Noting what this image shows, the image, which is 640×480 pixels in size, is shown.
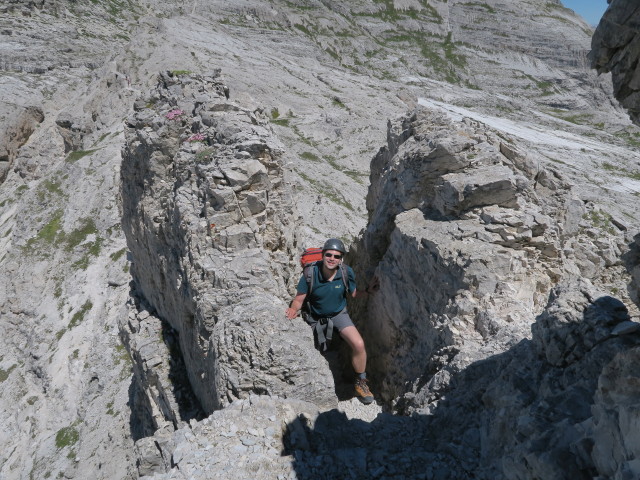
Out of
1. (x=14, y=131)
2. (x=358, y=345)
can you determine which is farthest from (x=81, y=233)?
(x=358, y=345)

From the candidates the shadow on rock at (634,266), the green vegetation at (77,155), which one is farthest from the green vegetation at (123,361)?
the shadow on rock at (634,266)

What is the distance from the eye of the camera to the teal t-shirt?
1161cm

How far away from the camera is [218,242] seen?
12258 mm

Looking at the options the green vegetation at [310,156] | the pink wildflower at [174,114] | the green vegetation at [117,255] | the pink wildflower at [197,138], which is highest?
the pink wildflower at [197,138]

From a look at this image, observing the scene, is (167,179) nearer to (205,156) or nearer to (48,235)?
(205,156)

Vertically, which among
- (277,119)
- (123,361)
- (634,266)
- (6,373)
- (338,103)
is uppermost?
(634,266)

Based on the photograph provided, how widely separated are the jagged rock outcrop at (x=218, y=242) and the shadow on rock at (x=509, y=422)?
1759 mm

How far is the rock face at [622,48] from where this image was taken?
439 cm

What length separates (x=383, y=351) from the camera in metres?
14.8

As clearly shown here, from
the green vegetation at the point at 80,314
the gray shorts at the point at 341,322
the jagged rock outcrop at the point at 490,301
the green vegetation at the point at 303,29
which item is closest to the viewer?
the jagged rock outcrop at the point at 490,301

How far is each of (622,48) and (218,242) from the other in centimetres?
1003

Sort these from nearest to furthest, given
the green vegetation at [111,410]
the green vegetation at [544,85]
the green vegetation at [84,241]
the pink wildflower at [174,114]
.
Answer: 1. the pink wildflower at [174,114]
2. the green vegetation at [111,410]
3. the green vegetation at [84,241]
4. the green vegetation at [544,85]

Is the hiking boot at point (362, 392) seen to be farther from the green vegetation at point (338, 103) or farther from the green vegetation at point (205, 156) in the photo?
the green vegetation at point (338, 103)

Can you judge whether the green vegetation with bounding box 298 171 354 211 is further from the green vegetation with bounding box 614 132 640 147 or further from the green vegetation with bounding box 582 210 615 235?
the green vegetation with bounding box 614 132 640 147
